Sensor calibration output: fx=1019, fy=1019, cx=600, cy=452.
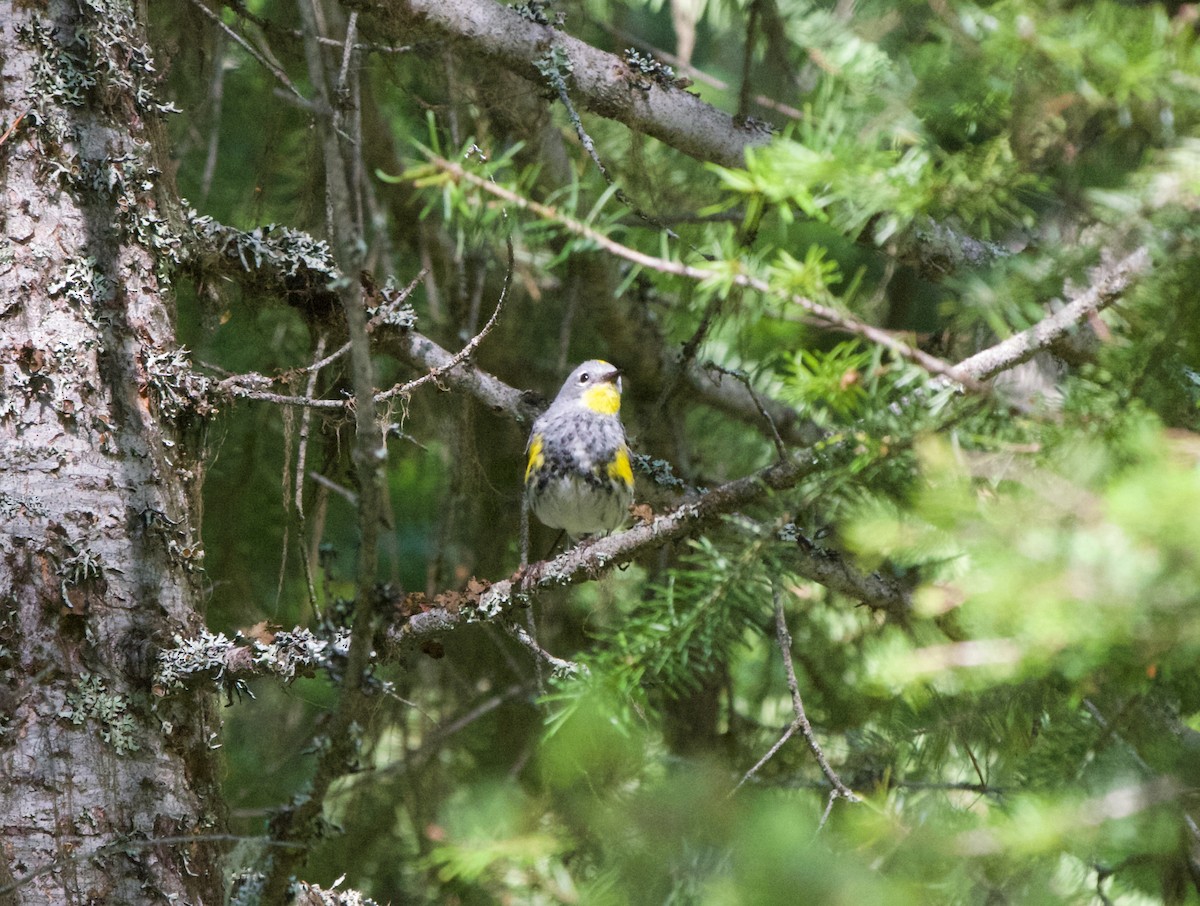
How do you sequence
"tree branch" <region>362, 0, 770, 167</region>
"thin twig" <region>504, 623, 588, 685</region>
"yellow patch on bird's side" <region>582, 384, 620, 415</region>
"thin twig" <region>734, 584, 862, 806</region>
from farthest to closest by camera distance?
"yellow patch on bird's side" <region>582, 384, 620, 415</region>
"tree branch" <region>362, 0, 770, 167</region>
"thin twig" <region>504, 623, 588, 685</region>
"thin twig" <region>734, 584, 862, 806</region>

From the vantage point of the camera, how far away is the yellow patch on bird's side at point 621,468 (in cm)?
376

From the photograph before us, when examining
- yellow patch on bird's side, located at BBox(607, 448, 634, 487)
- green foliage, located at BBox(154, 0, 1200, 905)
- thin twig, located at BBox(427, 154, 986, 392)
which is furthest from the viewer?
yellow patch on bird's side, located at BBox(607, 448, 634, 487)

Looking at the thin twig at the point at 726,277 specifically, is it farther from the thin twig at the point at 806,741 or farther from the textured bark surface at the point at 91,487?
the textured bark surface at the point at 91,487

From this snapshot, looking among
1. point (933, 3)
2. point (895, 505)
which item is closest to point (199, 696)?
point (895, 505)

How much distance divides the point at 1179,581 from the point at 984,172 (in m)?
0.66

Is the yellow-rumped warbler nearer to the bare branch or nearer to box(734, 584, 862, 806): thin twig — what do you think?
box(734, 584, 862, 806): thin twig

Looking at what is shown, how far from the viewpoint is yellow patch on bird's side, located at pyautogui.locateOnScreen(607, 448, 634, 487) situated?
3.76 meters

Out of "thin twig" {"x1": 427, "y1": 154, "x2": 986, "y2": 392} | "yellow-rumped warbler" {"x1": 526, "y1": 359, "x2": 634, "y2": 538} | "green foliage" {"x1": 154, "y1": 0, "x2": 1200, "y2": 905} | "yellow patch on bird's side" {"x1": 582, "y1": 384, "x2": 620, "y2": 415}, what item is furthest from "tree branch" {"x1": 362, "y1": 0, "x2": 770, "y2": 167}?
"thin twig" {"x1": 427, "y1": 154, "x2": 986, "y2": 392}

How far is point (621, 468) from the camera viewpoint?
377 centimetres

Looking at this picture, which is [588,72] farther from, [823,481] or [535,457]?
[823,481]

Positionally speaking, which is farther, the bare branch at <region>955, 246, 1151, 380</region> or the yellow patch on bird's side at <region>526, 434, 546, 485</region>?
the yellow patch on bird's side at <region>526, 434, 546, 485</region>

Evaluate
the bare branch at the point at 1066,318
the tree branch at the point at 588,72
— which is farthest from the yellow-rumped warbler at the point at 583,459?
the bare branch at the point at 1066,318

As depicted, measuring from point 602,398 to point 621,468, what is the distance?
38cm

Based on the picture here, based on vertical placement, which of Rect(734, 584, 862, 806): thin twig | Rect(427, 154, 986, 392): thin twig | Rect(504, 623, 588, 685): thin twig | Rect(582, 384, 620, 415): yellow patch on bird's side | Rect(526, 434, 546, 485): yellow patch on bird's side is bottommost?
Rect(526, 434, 546, 485): yellow patch on bird's side
